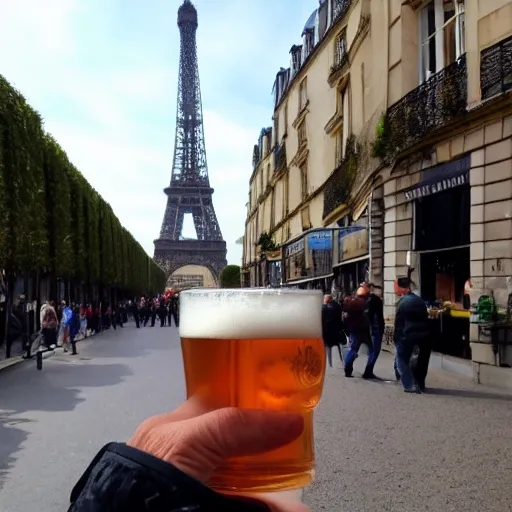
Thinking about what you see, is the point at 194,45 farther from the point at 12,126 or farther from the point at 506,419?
the point at 506,419

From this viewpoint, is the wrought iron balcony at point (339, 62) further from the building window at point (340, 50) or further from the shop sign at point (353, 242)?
the shop sign at point (353, 242)

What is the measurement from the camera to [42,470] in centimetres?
566

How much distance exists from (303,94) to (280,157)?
28.3ft

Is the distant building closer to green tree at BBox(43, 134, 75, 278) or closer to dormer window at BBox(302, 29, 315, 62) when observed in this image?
dormer window at BBox(302, 29, 315, 62)

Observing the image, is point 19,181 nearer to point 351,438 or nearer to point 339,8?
point 339,8

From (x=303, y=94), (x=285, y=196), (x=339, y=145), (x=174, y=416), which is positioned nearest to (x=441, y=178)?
(x=174, y=416)

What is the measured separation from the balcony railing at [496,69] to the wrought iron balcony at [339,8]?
13.2m

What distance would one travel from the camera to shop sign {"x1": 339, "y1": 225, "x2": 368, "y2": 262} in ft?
64.3

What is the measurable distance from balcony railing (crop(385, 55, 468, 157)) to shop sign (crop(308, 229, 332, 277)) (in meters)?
8.08

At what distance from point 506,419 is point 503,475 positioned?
8.78ft

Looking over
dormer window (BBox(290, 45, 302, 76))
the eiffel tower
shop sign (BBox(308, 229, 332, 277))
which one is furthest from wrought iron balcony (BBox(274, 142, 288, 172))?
the eiffel tower

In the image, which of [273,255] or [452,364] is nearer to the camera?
[452,364]

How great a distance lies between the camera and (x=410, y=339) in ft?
34.1

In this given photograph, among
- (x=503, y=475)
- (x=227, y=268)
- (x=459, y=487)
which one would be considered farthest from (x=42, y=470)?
(x=227, y=268)
